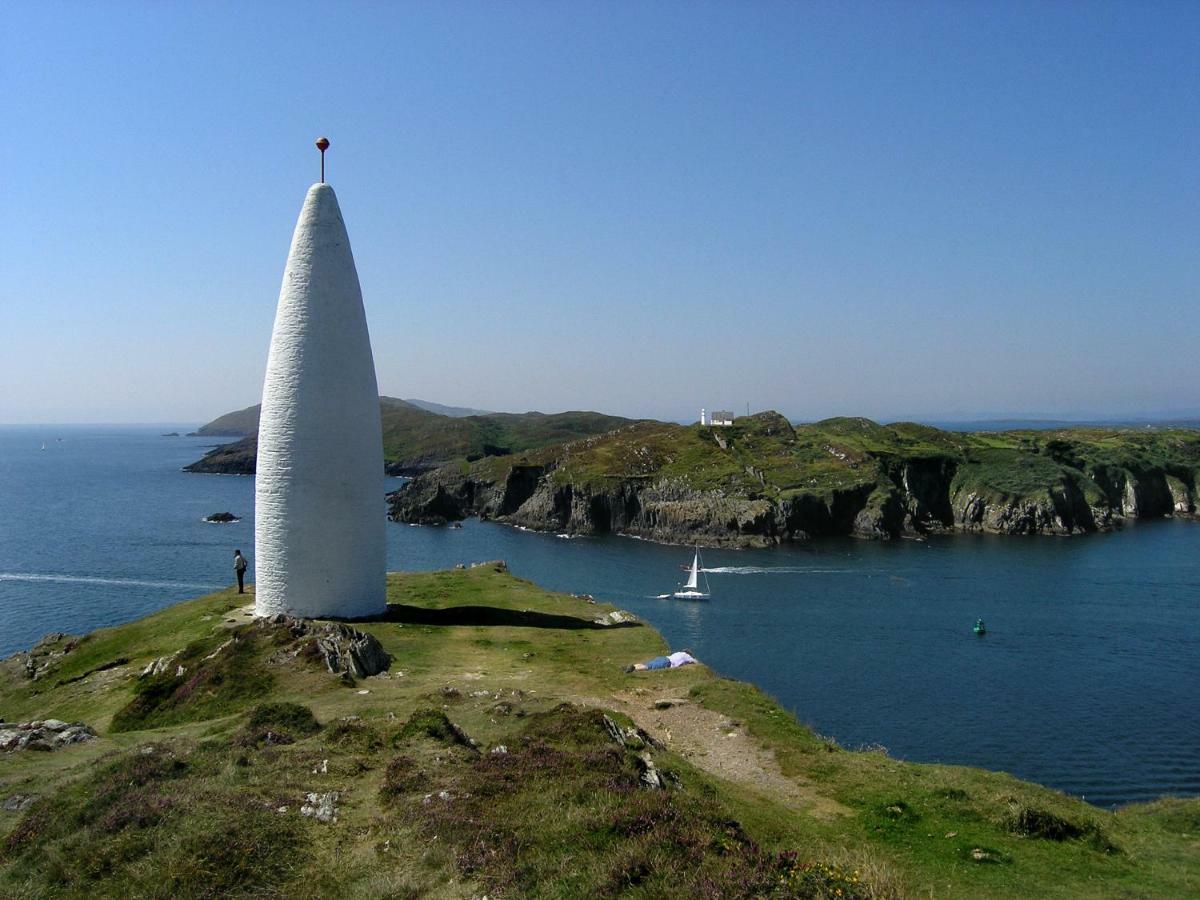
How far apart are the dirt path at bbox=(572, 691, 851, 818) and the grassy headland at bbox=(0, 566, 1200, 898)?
7 centimetres

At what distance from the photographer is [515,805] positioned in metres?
Result: 10.6

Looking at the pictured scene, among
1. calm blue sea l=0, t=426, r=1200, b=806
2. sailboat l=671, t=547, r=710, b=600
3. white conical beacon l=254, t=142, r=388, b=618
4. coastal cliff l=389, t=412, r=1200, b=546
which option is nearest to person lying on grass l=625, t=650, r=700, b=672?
white conical beacon l=254, t=142, r=388, b=618

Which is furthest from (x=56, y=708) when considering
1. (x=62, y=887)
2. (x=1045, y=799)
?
(x=1045, y=799)

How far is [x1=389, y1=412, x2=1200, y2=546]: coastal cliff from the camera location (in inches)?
3767

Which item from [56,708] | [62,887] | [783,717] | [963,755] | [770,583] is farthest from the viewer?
[770,583]

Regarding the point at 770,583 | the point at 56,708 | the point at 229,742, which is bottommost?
the point at 770,583

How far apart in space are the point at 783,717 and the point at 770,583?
51429mm

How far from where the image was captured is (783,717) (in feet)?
60.9

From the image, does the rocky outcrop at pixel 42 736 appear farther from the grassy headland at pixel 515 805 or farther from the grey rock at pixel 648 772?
the grey rock at pixel 648 772

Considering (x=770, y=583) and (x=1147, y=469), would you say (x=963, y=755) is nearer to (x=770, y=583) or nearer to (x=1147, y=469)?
(x=770, y=583)

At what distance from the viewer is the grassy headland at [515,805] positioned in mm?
9039

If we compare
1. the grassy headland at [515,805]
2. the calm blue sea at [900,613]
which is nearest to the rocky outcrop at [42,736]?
the grassy headland at [515,805]

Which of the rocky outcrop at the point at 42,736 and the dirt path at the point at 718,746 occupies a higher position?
the rocky outcrop at the point at 42,736

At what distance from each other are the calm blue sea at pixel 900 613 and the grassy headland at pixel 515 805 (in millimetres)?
16135
